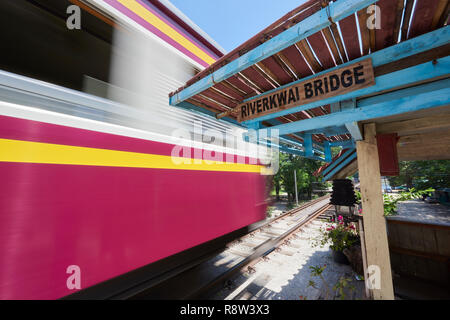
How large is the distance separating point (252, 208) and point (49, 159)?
2.22 meters

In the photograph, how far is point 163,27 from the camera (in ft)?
6.96

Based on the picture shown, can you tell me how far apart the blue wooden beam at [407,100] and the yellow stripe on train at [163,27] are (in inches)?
73.9

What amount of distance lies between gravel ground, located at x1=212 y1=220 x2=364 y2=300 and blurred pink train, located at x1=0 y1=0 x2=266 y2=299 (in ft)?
4.56

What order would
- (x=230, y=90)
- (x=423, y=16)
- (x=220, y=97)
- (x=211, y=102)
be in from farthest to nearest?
(x=211, y=102) → (x=220, y=97) → (x=230, y=90) → (x=423, y=16)

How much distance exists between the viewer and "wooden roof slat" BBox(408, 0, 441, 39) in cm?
105

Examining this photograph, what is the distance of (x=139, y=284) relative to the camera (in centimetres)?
257

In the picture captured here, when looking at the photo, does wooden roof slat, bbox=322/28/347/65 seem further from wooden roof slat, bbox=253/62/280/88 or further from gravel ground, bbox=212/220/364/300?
gravel ground, bbox=212/220/364/300

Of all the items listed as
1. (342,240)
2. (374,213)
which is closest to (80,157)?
(374,213)

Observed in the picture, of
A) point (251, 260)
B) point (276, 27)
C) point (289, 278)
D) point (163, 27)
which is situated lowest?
point (289, 278)

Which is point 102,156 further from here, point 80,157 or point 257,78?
point 257,78

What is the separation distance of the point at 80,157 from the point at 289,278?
3722 mm

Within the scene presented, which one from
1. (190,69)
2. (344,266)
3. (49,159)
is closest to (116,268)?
(49,159)

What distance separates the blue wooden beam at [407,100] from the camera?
1.23 meters

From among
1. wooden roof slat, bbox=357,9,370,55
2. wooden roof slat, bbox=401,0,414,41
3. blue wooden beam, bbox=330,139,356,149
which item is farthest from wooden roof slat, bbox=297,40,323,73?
blue wooden beam, bbox=330,139,356,149
